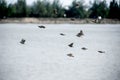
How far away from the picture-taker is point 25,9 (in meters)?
48.6

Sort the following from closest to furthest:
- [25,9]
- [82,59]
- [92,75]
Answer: [92,75] → [82,59] → [25,9]

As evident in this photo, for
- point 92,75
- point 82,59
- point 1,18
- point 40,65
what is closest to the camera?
point 92,75

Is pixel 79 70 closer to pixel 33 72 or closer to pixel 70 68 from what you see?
pixel 70 68

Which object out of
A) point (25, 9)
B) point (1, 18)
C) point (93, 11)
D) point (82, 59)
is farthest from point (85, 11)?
point (82, 59)

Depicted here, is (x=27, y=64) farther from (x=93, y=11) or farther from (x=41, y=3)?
(x=41, y=3)

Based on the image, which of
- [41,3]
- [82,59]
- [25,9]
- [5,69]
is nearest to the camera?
[5,69]

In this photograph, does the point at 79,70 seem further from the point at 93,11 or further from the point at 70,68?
the point at 93,11

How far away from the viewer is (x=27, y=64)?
416 inches

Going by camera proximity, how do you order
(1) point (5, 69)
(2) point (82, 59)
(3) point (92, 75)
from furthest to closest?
(2) point (82, 59)
(1) point (5, 69)
(3) point (92, 75)

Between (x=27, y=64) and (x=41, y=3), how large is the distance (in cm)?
4598

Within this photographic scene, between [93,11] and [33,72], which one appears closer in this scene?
[33,72]

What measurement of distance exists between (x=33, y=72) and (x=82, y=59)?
3.40 meters

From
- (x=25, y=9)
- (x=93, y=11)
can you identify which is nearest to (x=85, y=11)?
Result: (x=93, y=11)

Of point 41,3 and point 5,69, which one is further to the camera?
point 41,3
